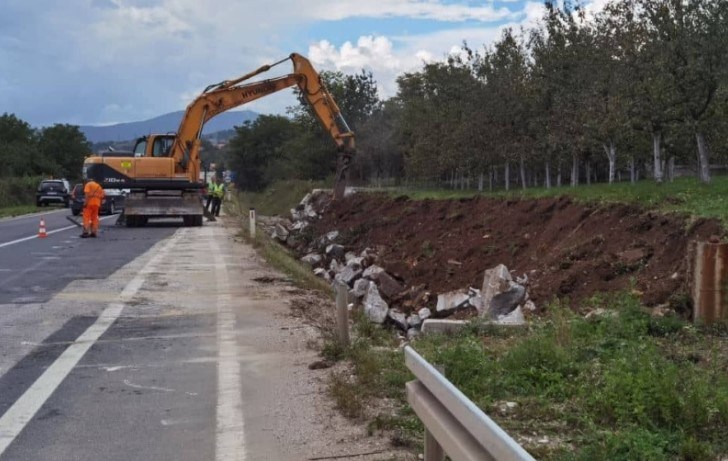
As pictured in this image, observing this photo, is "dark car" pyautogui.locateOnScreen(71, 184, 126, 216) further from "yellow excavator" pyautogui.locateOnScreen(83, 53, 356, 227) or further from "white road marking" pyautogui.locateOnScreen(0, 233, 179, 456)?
"white road marking" pyautogui.locateOnScreen(0, 233, 179, 456)

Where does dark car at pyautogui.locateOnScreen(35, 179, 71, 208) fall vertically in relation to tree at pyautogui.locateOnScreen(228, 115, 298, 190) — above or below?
below

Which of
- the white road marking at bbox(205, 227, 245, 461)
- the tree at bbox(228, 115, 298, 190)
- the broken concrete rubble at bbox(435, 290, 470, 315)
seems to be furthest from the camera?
the tree at bbox(228, 115, 298, 190)

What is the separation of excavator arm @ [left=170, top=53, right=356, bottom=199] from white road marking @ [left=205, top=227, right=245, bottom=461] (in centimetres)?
1828

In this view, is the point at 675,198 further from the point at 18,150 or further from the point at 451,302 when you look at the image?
the point at 18,150

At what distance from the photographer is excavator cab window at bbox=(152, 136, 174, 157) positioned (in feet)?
96.8

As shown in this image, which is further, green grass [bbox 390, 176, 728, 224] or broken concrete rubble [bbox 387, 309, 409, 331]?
broken concrete rubble [bbox 387, 309, 409, 331]

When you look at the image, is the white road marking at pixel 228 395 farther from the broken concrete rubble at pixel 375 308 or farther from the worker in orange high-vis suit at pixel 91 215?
the worker in orange high-vis suit at pixel 91 215

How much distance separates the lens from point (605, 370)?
670 centimetres

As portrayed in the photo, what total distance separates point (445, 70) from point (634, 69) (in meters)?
21.6

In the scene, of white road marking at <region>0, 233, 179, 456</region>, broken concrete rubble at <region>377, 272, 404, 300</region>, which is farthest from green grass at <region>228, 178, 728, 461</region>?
broken concrete rubble at <region>377, 272, 404, 300</region>

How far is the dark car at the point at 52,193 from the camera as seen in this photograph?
2067 inches

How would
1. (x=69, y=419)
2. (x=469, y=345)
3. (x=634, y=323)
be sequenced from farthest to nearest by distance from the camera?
(x=634, y=323)
(x=469, y=345)
(x=69, y=419)

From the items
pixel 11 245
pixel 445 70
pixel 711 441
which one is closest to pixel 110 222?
pixel 11 245

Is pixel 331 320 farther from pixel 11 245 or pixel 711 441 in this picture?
pixel 11 245
